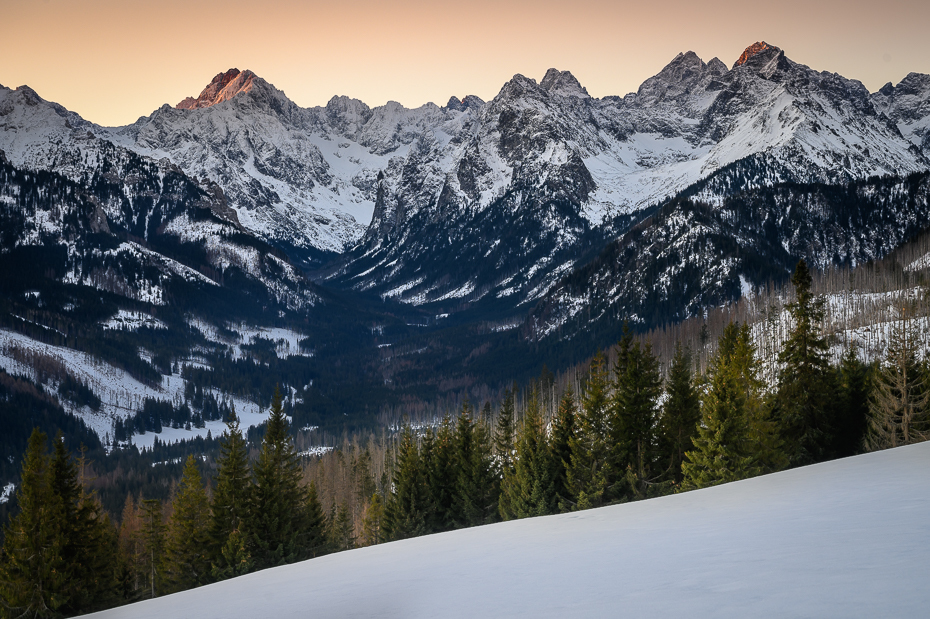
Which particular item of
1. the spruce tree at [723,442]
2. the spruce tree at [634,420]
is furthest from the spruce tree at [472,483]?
the spruce tree at [723,442]

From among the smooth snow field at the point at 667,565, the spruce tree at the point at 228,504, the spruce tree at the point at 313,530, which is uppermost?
the smooth snow field at the point at 667,565

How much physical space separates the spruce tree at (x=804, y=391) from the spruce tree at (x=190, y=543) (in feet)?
124

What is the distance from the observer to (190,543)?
148 ft

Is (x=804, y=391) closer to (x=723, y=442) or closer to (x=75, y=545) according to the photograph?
(x=723, y=442)

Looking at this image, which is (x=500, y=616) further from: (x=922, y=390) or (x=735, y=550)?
(x=922, y=390)

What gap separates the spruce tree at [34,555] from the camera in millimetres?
33938

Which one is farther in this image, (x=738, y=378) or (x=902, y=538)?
(x=738, y=378)

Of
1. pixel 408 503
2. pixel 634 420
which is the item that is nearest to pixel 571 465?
pixel 634 420

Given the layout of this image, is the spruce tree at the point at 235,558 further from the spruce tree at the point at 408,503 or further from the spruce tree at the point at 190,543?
the spruce tree at the point at 408,503

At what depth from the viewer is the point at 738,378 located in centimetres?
4056

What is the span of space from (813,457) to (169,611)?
3981cm

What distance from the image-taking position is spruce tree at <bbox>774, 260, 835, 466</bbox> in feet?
137

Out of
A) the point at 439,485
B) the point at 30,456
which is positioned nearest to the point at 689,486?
the point at 439,485

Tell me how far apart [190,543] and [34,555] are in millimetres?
11745
